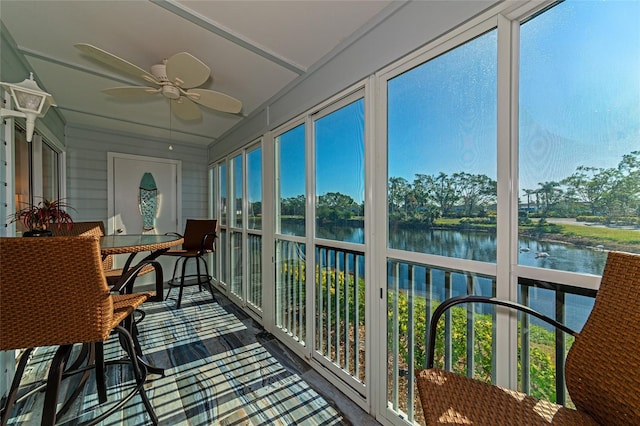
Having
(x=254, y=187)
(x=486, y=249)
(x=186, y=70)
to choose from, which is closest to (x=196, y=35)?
(x=186, y=70)

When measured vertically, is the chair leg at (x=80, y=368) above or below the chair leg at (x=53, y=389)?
below

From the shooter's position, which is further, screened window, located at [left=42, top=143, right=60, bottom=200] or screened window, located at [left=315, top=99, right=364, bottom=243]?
screened window, located at [left=42, top=143, right=60, bottom=200]

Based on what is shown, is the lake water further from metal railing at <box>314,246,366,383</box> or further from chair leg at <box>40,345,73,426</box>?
chair leg at <box>40,345,73,426</box>

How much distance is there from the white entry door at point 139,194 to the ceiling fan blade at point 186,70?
2.97m

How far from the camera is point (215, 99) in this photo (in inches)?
81.6

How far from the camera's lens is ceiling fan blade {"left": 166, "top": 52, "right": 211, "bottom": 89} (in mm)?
1552

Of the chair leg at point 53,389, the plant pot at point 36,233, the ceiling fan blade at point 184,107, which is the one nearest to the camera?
the chair leg at point 53,389

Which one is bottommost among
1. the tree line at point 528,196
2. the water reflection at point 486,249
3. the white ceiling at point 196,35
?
the water reflection at point 486,249

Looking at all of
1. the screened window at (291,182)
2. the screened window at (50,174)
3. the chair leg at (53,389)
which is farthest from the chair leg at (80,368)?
the screened window at (50,174)

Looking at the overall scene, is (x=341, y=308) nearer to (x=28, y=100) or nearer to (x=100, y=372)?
(x=100, y=372)

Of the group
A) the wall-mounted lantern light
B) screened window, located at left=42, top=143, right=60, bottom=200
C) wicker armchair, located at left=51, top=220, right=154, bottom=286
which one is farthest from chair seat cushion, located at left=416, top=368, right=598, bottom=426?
screened window, located at left=42, top=143, right=60, bottom=200

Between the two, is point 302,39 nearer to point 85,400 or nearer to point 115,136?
point 85,400

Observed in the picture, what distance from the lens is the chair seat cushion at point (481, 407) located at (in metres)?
0.84

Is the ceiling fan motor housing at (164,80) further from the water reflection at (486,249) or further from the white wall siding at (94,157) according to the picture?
the white wall siding at (94,157)
